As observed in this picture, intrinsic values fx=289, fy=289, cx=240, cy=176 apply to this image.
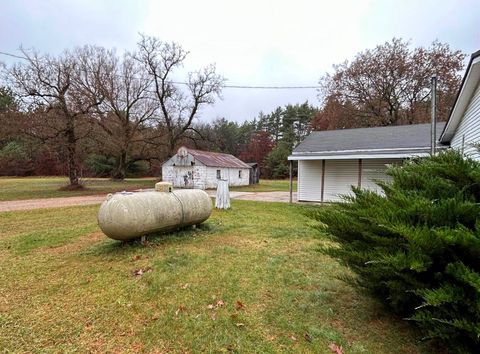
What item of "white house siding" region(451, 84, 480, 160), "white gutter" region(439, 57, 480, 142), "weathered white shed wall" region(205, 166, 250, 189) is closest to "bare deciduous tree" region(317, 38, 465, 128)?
"weathered white shed wall" region(205, 166, 250, 189)

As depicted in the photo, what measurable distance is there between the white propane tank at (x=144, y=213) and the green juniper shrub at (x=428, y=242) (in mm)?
3562

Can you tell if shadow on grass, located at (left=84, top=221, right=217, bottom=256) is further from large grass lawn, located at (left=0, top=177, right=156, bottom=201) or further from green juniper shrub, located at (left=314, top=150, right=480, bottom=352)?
large grass lawn, located at (left=0, top=177, right=156, bottom=201)

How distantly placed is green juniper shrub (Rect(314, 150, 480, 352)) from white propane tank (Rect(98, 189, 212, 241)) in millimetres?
3562

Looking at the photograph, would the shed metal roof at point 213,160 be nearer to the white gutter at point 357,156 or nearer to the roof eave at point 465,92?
the white gutter at point 357,156

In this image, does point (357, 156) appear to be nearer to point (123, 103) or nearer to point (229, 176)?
point (229, 176)

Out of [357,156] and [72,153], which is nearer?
[357,156]

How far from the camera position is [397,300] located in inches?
100

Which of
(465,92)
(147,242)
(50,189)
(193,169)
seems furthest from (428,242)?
(50,189)

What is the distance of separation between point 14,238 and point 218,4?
13209mm

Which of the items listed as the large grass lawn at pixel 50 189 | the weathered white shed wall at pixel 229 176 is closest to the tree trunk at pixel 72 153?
the large grass lawn at pixel 50 189

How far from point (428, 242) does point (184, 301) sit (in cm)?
257

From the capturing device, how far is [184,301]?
11.0ft

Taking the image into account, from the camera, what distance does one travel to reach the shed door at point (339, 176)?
13273mm

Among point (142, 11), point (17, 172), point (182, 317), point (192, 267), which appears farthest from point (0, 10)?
point (17, 172)
